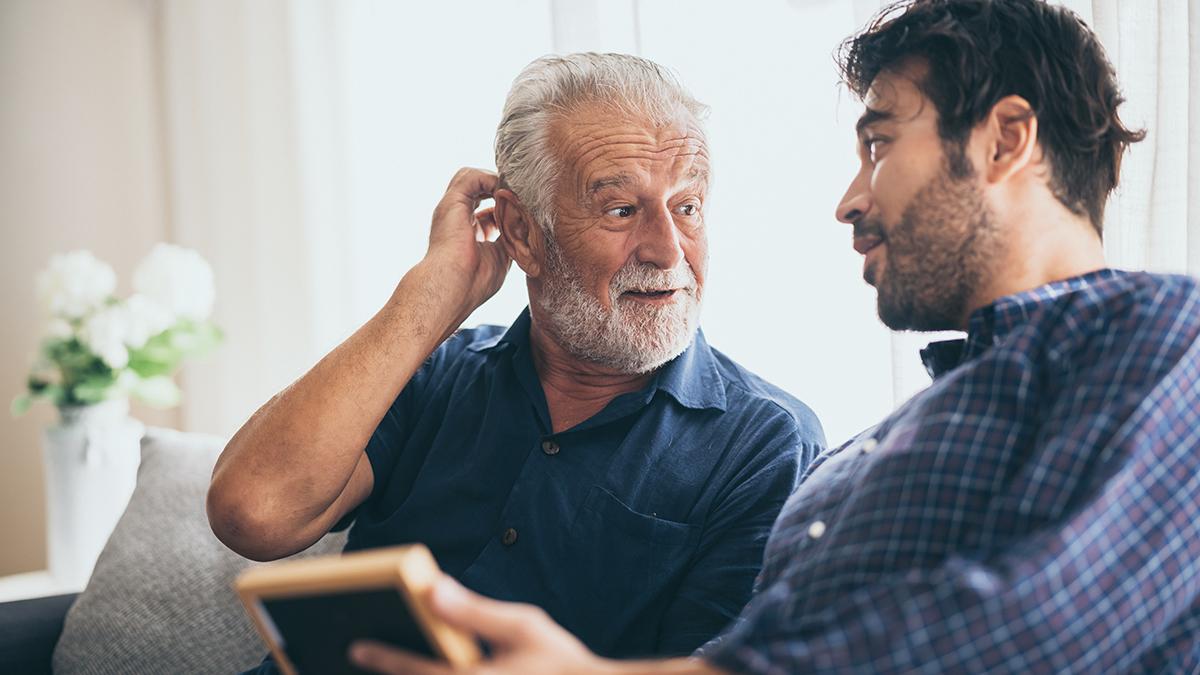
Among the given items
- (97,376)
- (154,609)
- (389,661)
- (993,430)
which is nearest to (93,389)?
(97,376)

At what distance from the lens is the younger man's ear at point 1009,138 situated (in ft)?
3.76

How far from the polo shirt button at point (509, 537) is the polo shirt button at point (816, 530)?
54cm

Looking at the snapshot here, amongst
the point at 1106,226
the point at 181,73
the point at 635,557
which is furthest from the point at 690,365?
the point at 181,73

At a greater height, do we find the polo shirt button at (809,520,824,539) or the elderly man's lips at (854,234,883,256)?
the elderly man's lips at (854,234,883,256)

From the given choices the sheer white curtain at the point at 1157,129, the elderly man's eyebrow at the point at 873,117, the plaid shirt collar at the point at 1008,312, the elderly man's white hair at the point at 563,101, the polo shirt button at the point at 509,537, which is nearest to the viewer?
the plaid shirt collar at the point at 1008,312

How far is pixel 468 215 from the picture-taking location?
Answer: 1800 millimetres

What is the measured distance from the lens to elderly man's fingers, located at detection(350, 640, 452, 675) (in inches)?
33.1

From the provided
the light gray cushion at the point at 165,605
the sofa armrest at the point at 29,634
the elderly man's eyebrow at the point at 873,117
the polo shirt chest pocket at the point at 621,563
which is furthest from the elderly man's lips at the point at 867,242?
the sofa armrest at the point at 29,634

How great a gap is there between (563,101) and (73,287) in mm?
1533

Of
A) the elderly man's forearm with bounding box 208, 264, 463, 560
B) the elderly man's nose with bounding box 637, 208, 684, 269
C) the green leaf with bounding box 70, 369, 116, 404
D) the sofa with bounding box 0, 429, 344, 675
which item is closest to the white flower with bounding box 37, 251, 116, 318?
the green leaf with bounding box 70, 369, 116, 404

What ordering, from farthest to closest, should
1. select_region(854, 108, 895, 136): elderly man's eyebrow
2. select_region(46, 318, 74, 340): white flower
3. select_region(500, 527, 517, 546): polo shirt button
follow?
select_region(46, 318, 74, 340): white flower
select_region(500, 527, 517, 546): polo shirt button
select_region(854, 108, 895, 136): elderly man's eyebrow

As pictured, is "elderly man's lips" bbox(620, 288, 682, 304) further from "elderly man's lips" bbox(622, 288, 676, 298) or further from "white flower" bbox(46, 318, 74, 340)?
"white flower" bbox(46, 318, 74, 340)

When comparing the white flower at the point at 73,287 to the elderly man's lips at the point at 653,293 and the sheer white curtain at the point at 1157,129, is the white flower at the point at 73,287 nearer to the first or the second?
the elderly man's lips at the point at 653,293

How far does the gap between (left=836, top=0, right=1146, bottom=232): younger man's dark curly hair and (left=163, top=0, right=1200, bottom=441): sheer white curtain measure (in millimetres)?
281
